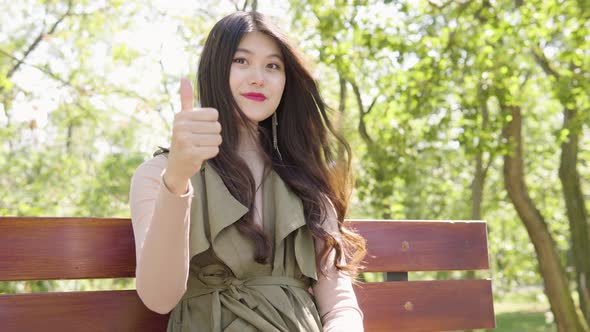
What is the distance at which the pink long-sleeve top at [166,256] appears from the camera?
5.47ft

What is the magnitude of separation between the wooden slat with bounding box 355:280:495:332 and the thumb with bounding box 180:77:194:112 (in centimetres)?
143

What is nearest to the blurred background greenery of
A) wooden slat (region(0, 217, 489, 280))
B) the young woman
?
the young woman

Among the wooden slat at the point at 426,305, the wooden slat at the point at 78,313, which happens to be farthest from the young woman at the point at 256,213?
the wooden slat at the point at 426,305

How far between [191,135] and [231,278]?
0.73 m

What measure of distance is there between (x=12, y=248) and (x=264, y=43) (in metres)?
1.03

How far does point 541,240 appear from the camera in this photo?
28.0 ft

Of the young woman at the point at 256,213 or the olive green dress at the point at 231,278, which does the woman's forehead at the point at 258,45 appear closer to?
the young woman at the point at 256,213

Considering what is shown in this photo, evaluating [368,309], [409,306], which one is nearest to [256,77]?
[368,309]

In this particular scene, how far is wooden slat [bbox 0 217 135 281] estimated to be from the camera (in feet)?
6.97

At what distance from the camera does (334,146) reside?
279 cm

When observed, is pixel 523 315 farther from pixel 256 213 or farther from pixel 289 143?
pixel 256 213

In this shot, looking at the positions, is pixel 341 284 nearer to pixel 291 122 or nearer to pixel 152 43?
pixel 291 122

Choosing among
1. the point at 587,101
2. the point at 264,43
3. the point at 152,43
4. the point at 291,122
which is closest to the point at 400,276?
the point at 291,122

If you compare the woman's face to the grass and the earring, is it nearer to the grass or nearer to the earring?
the earring
